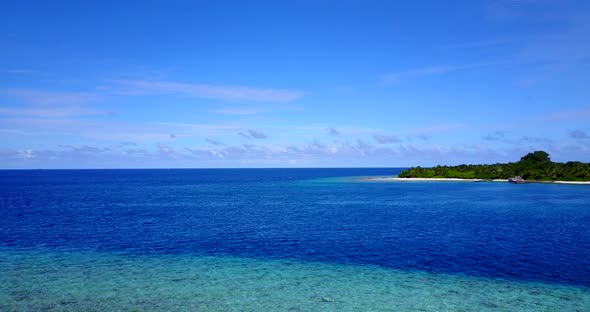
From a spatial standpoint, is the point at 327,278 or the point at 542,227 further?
the point at 542,227

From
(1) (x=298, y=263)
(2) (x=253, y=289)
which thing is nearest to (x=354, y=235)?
(1) (x=298, y=263)

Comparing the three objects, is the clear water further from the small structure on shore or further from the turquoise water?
the small structure on shore

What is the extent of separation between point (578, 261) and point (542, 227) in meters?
23.5

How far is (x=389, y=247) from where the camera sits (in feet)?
164

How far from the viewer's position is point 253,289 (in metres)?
33.5

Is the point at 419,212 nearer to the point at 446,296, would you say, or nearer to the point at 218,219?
the point at 218,219

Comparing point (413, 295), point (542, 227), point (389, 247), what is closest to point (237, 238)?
point (389, 247)

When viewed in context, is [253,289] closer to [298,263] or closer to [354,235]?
[298,263]

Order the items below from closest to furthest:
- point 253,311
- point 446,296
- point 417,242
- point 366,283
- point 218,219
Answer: point 253,311, point 446,296, point 366,283, point 417,242, point 218,219

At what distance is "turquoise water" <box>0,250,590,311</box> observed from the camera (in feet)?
97.2

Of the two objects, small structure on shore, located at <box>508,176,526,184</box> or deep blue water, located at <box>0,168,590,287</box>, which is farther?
small structure on shore, located at <box>508,176,526,184</box>

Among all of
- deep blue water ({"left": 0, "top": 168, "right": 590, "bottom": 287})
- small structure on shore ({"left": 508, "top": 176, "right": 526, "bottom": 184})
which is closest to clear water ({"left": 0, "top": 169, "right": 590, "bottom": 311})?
deep blue water ({"left": 0, "top": 168, "right": 590, "bottom": 287})

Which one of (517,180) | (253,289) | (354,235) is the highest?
(517,180)

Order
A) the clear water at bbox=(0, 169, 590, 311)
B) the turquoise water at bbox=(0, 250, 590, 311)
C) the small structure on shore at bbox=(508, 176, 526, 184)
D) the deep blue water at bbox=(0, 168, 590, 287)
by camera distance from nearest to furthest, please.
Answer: the turquoise water at bbox=(0, 250, 590, 311) < the clear water at bbox=(0, 169, 590, 311) < the deep blue water at bbox=(0, 168, 590, 287) < the small structure on shore at bbox=(508, 176, 526, 184)
